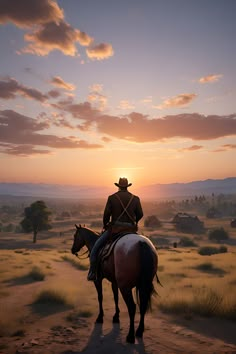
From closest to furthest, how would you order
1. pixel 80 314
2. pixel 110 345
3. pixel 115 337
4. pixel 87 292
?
pixel 110 345
pixel 115 337
pixel 80 314
pixel 87 292

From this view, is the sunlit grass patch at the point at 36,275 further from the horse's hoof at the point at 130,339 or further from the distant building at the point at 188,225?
the distant building at the point at 188,225

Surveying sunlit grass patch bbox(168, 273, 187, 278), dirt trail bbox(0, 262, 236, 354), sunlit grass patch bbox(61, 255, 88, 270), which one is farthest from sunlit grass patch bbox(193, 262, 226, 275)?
dirt trail bbox(0, 262, 236, 354)

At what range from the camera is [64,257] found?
2981cm

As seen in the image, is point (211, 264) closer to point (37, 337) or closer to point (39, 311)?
point (39, 311)

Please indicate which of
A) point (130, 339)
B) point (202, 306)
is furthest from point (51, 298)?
point (202, 306)

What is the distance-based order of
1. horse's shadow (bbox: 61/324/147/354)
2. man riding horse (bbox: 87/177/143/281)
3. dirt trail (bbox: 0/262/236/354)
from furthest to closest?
man riding horse (bbox: 87/177/143/281) < dirt trail (bbox: 0/262/236/354) < horse's shadow (bbox: 61/324/147/354)

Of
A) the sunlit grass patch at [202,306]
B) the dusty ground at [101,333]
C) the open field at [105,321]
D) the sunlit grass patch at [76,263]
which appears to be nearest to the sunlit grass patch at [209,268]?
the open field at [105,321]

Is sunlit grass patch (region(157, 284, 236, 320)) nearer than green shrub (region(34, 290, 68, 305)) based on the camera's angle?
Yes

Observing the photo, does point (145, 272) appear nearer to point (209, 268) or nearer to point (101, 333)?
point (101, 333)

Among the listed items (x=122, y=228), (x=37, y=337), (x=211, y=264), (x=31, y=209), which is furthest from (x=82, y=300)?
(x=31, y=209)

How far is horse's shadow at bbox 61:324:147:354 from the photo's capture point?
23.9ft

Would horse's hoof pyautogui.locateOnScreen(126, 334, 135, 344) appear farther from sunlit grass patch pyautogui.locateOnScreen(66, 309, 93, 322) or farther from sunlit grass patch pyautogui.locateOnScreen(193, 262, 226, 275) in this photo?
sunlit grass patch pyautogui.locateOnScreen(193, 262, 226, 275)

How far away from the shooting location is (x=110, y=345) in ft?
25.2

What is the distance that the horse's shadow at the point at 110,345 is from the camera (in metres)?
7.30
